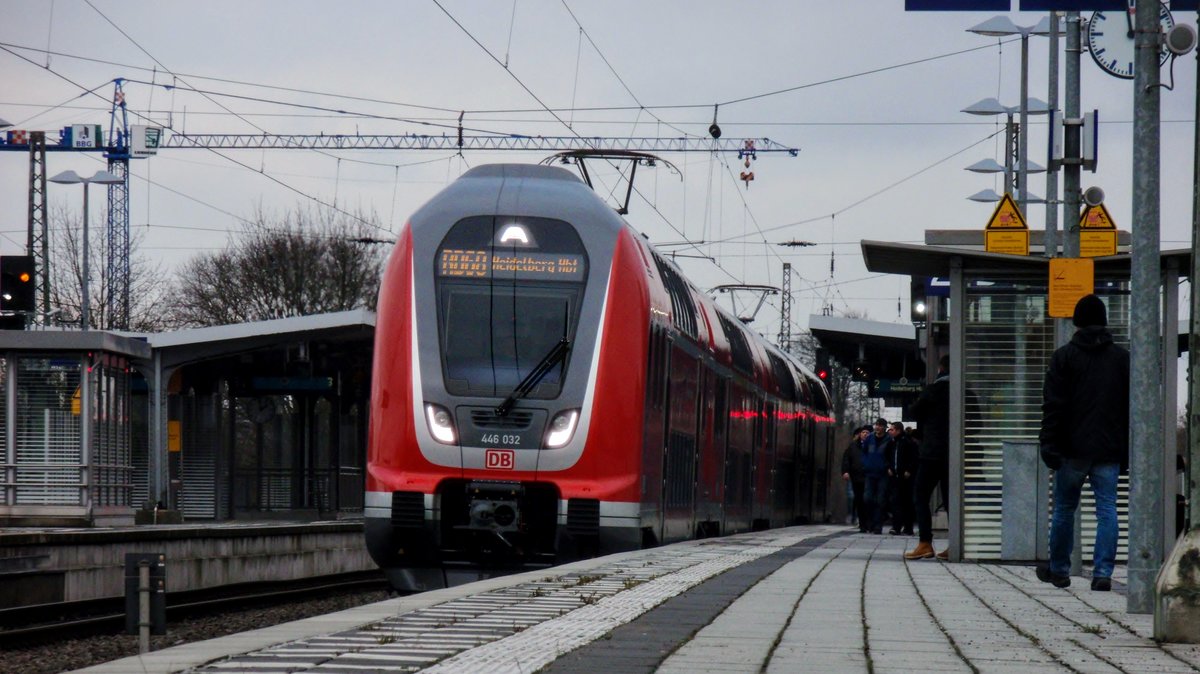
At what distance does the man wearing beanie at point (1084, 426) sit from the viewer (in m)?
10.6

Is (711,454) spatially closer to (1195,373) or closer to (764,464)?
(764,464)

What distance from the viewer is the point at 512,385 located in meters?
14.0

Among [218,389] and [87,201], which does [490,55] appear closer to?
[218,389]

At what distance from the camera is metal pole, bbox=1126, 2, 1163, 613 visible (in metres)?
8.88

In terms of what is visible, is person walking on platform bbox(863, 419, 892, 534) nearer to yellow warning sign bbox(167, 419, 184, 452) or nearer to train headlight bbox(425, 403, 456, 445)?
train headlight bbox(425, 403, 456, 445)

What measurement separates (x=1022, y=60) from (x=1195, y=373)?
19.6 meters

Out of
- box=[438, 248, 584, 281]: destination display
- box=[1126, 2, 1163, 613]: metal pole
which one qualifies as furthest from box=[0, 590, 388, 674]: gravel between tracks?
box=[1126, 2, 1163, 613]: metal pole

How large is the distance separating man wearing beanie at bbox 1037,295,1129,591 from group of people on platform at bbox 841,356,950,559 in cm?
376

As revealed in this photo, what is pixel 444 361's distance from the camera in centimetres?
1410

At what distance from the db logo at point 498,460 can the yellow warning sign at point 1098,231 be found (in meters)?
7.13

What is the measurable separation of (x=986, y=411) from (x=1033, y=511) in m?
0.83

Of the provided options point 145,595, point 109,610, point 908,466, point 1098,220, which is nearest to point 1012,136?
point 908,466

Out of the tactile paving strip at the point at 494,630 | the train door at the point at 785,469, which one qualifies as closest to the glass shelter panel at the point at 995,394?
the tactile paving strip at the point at 494,630

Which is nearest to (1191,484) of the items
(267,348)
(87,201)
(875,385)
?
(267,348)
